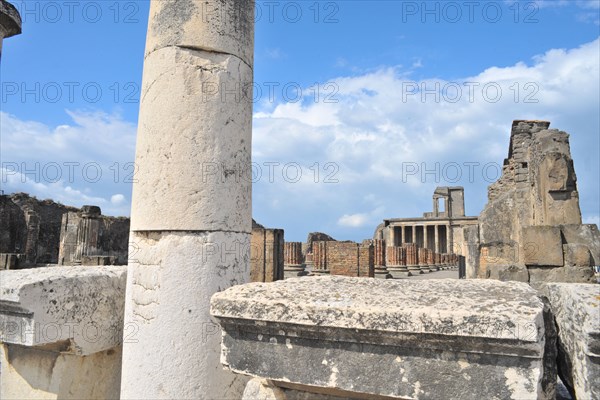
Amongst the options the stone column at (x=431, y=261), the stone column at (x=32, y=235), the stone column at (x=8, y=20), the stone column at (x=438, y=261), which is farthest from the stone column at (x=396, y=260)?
the stone column at (x=8, y=20)

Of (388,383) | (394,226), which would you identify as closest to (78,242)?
(388,383)

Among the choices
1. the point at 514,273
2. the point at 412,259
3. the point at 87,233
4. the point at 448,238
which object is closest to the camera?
the point at 514,273

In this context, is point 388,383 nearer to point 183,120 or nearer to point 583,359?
point 583,359

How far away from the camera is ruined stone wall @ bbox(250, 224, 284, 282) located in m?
9.59

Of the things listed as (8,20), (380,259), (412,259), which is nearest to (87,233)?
(380,259)

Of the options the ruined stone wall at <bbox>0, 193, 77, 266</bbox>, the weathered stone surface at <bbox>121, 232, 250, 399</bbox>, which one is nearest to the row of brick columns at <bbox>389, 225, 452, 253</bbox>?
the ruined stone wall at <bbox>0, 193, 77, 266</bbox>

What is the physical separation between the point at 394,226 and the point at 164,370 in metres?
44.8

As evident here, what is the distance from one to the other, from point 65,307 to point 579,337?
2893 mm

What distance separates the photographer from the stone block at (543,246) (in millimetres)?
7719

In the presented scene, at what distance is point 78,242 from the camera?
18.4 meters

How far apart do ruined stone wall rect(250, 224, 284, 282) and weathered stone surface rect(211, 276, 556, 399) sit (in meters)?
7.64

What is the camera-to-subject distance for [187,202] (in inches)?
115

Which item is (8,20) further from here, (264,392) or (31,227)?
(31,227)

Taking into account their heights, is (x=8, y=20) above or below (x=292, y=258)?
above
